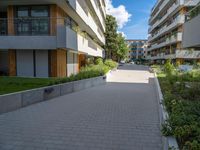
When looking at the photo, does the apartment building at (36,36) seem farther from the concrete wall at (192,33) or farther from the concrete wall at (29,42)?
the concrete wall at (192,33)

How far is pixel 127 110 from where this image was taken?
802 cm

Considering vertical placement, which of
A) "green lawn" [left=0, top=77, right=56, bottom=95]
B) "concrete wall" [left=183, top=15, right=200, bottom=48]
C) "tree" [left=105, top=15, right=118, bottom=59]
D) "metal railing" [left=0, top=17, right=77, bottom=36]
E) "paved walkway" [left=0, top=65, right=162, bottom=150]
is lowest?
"paved walkway" [left=0, top=65, right=162, bottom=150]

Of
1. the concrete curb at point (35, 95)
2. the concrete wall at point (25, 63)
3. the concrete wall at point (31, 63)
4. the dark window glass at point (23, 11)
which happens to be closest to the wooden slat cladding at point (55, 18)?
the concrete wall at point (31, 63)

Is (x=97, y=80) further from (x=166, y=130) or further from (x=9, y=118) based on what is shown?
(x=166, y=130)

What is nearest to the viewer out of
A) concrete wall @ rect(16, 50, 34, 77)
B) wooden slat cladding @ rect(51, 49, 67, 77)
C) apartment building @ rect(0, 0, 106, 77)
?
apartment building @ rect(0, 0, 106, 77)

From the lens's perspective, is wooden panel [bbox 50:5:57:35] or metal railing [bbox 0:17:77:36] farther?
wooden panel [bbox 50:5:57:35]

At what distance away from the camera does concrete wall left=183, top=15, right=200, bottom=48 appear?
8.90 meters

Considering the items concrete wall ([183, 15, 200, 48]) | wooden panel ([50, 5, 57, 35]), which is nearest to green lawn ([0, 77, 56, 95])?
wooden panel ([50, 5, 57, 35])

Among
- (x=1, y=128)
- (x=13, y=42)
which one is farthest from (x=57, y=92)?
(x=13, y=42)

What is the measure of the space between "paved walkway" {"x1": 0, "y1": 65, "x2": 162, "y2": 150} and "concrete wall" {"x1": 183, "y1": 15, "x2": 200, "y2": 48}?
140 inches

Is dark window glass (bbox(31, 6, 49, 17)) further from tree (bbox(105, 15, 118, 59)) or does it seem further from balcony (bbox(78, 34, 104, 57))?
tree (bbox(105, 15, 118, 59))

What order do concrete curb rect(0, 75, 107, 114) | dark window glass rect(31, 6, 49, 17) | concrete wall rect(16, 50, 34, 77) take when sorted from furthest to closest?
concrete wall rect(16, 50, 34, 77), dark window glass rect(31, 6, 49, 17), concrete curb rect(0, 75, 107, 114)

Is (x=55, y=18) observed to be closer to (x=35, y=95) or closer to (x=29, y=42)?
(x=29, y=42)

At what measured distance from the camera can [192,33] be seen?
9.45 meters
